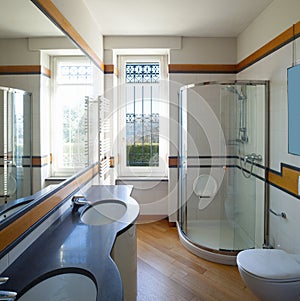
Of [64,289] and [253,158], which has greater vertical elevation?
[253,158]

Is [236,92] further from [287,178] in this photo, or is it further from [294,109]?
[287,178]

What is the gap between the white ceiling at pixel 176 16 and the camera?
2.60 metres

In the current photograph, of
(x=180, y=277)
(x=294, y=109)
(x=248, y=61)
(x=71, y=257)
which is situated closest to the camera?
(x=71, y=257)

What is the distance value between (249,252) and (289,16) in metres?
1.91

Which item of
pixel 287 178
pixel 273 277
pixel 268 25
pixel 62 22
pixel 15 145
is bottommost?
pixel 273 277

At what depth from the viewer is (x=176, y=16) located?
2902 millimetres

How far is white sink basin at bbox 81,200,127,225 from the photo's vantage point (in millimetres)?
2030

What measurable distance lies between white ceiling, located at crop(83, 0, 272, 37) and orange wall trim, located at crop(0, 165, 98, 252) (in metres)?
1.76

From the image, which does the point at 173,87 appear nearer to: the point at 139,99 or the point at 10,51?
Result: the point at 139,99

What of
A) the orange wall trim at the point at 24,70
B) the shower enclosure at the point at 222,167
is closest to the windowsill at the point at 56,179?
the orange wall trim at the point at 24,70

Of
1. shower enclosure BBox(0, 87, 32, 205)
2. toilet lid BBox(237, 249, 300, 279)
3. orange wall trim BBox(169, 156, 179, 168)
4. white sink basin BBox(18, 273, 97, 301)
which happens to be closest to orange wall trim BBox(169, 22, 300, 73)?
orange wall trim BBox(169, 156, 179, 168)

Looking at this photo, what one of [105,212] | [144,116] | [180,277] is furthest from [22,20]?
[144,116]

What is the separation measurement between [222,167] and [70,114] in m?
1.99

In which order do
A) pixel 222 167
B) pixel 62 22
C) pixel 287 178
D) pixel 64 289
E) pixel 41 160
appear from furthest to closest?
pixel 222 167 → pixel 287 178 → pixel 62 22 → pixel 41 160 → pixel 64 289
